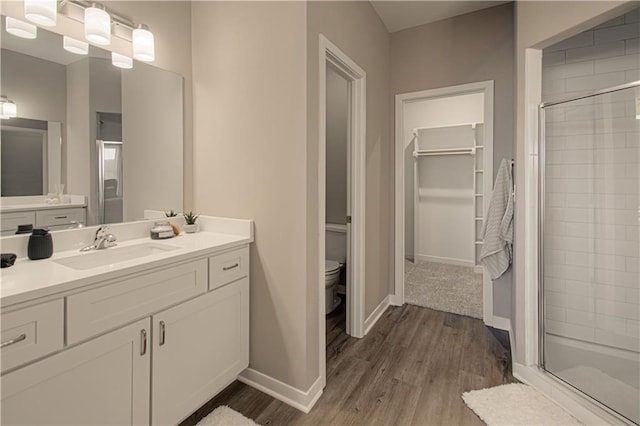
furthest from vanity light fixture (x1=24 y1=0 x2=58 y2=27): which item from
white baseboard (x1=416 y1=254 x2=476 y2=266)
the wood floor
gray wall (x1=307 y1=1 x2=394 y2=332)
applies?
white baseboard (x1=416 y1=254 x2=476 y2=266)

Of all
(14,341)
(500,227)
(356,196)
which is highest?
(356,196)

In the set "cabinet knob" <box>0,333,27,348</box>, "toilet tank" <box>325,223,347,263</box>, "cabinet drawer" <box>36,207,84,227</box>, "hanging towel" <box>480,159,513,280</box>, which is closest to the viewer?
"cabinet knob" <box>0,333,27,348</box>

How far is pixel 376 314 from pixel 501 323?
1083 mm

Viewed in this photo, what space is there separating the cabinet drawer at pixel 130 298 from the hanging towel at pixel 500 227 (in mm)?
2161

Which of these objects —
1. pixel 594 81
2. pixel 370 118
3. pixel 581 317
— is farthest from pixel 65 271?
pixel 594 81

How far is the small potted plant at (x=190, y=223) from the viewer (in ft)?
6.57

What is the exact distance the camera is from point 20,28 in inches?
53.6

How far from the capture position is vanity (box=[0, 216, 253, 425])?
0.96 m

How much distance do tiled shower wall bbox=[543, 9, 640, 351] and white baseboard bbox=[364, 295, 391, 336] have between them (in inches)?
50.3

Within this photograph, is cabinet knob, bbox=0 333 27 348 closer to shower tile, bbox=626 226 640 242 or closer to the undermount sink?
the undermount sink

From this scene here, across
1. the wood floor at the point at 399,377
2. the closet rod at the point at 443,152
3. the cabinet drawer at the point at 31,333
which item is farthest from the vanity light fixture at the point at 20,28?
the closet rod at the point at 443,152

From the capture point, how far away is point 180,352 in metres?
1.44

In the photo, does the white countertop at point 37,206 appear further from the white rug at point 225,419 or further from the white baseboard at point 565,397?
the white baseboard at point 565,397

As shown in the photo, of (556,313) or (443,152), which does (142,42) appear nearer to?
(556,313)
